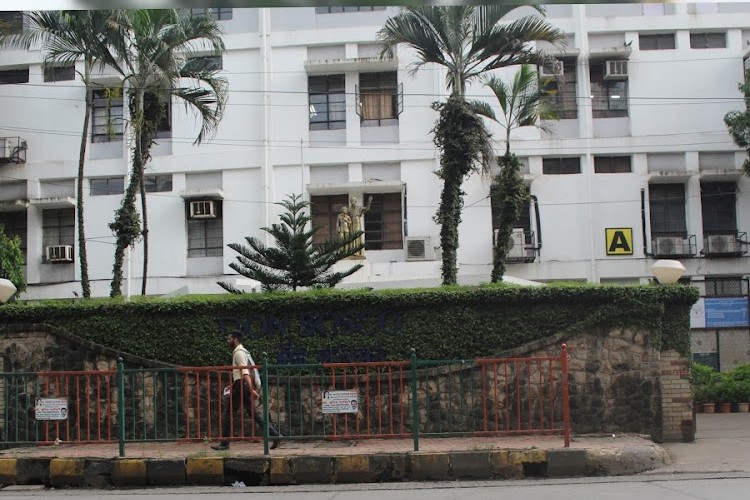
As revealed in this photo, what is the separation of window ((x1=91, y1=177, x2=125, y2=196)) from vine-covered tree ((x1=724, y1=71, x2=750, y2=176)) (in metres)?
19.4

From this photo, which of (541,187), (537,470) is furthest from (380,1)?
(541,187)

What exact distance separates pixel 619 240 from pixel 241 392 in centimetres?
1814

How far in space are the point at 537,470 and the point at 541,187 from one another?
17.1 meters

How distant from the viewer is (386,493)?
336 inches

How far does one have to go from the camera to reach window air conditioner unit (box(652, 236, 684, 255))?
24.9 metres

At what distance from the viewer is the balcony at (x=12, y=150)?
85.7 ft

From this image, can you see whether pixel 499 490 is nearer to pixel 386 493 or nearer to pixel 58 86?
pixel 386 493

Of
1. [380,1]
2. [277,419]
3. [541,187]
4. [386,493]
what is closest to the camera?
[380,1]

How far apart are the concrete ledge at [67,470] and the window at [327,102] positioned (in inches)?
702

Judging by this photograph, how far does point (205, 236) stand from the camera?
85.6ft

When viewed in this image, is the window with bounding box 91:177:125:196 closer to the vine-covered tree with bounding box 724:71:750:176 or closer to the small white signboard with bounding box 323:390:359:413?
the small white signboard with bounding box 323:390:359:413

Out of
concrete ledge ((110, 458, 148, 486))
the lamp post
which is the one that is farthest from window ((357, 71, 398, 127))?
concrete ledge ((110, 458, 148, 486))

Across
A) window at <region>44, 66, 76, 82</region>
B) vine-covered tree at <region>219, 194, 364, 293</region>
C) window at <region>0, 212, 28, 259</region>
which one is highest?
window at <region>44, 66, 76, 82</region>

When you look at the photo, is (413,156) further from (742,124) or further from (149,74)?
(149,74)
